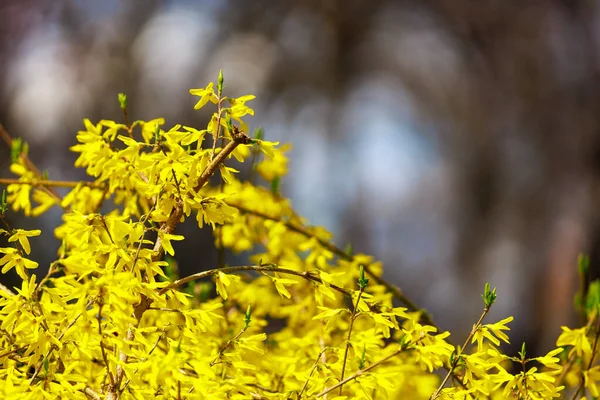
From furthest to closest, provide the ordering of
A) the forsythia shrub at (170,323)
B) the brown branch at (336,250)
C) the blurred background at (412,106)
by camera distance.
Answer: the blurred background at (412,106), the brown branch at (336,250), the forsythia shrub at (170,323)

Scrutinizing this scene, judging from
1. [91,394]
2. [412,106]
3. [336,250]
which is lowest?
[91,394]

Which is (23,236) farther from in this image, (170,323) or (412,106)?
(412,106)

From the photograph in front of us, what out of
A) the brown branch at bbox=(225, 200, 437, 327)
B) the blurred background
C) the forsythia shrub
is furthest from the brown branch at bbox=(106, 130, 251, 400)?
the blurred background

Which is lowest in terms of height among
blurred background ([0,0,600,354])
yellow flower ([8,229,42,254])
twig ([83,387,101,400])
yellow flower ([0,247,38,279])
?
twig ([83,387,101,400])

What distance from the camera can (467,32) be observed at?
3023mm

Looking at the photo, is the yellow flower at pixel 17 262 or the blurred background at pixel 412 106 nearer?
the yellow flower at pixel 17 262

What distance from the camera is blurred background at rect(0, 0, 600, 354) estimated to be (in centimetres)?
294

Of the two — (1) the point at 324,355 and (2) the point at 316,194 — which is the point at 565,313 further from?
A: (1) the point at 324,355

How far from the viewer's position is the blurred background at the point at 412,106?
294cm

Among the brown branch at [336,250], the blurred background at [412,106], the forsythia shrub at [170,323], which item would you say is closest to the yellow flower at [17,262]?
Result: the forsythia shrub at [170,323]

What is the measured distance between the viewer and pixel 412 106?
3.03 m

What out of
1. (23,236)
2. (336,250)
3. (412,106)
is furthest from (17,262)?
(412,106)

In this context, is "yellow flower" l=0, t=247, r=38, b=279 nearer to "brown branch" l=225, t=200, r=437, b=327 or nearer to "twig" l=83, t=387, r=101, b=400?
"twig" l=83, t=387, r=101, b=400

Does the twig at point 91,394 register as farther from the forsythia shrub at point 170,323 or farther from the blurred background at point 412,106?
the blurred background at point 412,106
